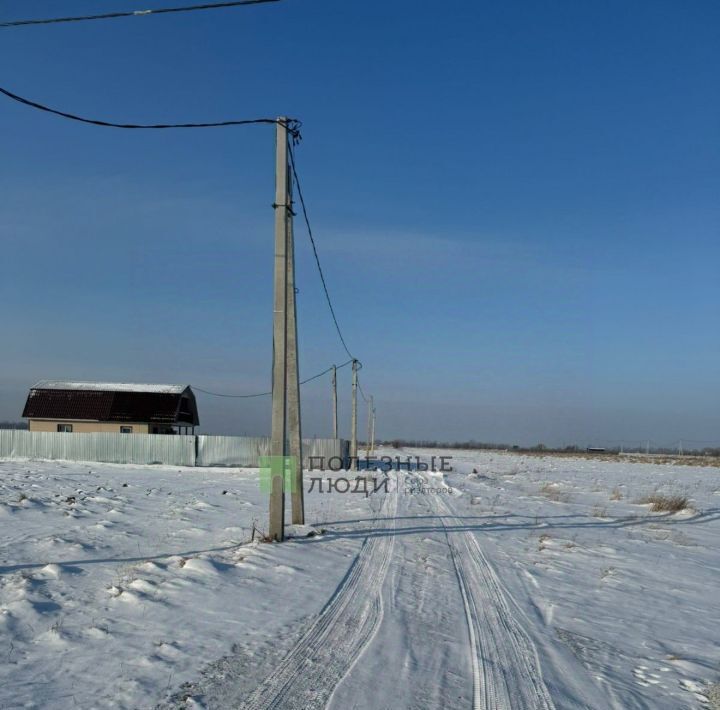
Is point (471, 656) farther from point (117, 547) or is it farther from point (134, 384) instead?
point (134, 384)

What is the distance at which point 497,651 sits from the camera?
599 cm

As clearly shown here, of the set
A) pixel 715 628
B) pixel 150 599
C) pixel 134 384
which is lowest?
pixel 715 628

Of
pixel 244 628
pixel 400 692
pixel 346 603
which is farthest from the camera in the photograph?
pixel 346 603

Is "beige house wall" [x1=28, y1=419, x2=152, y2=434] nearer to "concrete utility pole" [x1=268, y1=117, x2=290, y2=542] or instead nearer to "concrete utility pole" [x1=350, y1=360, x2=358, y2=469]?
"concrete utility pole" [x1=350, y1=360, x2=358, y2=469]

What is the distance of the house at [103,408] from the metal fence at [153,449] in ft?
18.7

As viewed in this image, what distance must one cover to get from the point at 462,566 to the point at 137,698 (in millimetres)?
6239

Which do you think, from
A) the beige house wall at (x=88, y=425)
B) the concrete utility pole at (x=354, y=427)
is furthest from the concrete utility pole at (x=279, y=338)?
the beige house wall at (x=88, y=425)

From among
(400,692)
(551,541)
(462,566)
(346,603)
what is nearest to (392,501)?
(551,541)

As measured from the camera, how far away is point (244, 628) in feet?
20.2

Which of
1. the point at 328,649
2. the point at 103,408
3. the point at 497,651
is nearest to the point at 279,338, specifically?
the point at 328,649

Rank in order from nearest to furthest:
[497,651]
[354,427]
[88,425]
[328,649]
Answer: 1. [328,649]
2. [497,651]
3. [354,427]
4. [88,425]

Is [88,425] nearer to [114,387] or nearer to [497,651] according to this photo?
[114,387]

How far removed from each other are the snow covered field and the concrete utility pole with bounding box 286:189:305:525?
0.69 m

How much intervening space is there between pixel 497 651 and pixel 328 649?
4.77 feet
